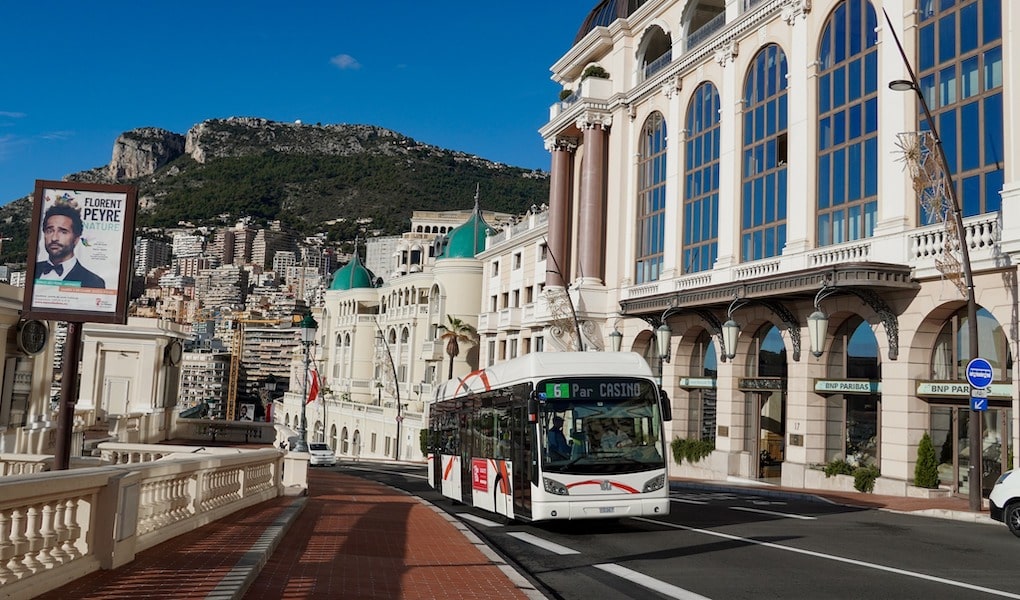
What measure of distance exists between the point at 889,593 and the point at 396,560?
5447 millimetres

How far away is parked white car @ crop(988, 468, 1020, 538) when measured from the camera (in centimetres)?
1493

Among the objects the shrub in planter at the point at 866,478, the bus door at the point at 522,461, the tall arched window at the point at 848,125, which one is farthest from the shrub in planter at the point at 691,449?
the bus door at the point at 522,461

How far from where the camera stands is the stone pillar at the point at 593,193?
4191cm

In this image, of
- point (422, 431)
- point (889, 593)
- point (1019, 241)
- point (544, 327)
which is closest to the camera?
point (889, 593)

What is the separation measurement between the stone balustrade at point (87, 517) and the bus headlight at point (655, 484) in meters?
6.75

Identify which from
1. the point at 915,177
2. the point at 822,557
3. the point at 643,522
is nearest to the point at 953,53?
the point at 915,177

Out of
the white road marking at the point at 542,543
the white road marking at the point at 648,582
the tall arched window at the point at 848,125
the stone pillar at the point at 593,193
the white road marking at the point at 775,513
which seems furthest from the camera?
the stone pillar at the point at 593,193

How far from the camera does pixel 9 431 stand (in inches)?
938

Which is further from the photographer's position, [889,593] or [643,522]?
[643,522]

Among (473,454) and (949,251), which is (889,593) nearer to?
(473,454)

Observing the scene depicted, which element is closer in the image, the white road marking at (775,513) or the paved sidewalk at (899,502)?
the white road marking at (775,513)

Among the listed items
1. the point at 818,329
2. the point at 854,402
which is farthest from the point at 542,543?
the point at 854,402

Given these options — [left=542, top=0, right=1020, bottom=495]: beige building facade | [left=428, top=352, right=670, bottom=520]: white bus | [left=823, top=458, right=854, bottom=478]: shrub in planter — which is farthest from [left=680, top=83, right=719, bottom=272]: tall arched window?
[left=428, top=352, right=670, bottom=520]: white bus

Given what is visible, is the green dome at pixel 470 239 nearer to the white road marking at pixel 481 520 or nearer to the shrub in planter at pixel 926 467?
the shrub in planter at pixel 926 467
